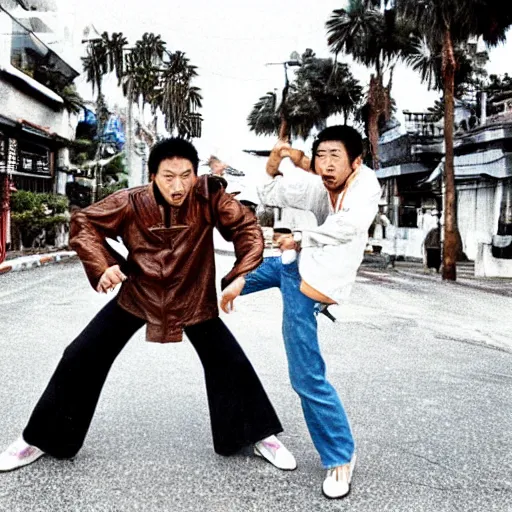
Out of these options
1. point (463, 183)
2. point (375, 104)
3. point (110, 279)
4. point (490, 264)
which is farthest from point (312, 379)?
point (375, 104)

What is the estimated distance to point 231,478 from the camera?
3469 millimetres

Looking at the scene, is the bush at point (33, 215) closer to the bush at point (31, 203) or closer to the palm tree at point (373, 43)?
the bush at point (31, 203)

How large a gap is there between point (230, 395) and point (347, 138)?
1.44 meters

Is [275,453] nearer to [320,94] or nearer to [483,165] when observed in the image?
[483,165]

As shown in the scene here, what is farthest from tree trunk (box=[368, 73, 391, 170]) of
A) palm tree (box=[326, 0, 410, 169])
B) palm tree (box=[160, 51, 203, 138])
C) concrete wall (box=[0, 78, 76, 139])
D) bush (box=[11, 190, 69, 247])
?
bush (box=[11, 190, 69, 247])

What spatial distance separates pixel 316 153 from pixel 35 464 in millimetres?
2104

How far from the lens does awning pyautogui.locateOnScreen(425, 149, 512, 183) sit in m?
21.9

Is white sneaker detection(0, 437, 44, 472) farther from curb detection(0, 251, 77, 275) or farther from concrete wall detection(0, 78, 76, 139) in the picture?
concrete wall detection(0, 78, 76, 139)

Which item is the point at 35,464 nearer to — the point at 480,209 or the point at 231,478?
the point at 231,478

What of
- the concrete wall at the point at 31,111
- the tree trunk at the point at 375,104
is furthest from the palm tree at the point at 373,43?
the concrete wall at the point at 31,111

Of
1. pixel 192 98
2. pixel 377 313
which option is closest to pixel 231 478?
pixel 377 313

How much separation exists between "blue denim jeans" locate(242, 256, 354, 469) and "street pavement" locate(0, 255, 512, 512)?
22 cm

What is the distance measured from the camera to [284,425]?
14.6 ft

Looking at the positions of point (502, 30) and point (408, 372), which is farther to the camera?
point (502, 30)
